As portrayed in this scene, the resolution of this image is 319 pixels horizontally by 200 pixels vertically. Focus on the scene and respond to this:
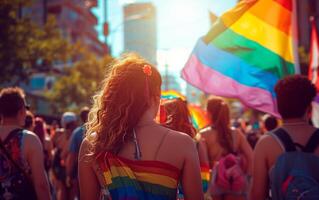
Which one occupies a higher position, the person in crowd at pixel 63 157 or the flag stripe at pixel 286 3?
the flag stripe at pixel 286 3

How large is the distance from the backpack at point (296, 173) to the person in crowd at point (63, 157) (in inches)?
234

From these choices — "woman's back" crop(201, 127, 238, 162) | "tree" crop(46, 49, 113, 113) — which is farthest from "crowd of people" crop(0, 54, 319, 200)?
"tree" crop(46, 49, 113, 113)

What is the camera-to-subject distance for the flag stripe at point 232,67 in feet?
19.5

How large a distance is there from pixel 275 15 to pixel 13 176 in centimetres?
370

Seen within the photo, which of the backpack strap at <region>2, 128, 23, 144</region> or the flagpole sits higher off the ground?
the flagpole

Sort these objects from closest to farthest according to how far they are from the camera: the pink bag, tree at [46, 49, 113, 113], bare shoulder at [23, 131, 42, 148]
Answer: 1. bare shoulder at [23, 131, 42, 148]
2. the pink bag
3. tree at [46, 49, 113, 113]

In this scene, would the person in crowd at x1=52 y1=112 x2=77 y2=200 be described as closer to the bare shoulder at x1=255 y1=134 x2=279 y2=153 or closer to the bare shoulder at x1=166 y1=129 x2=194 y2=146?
the bare shoulder at x1=255 y1=134 x2=279 y2=153

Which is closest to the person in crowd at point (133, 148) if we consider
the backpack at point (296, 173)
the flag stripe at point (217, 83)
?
the backpack at point (296, 173)

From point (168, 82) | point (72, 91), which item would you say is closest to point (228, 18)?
point (72, 91)

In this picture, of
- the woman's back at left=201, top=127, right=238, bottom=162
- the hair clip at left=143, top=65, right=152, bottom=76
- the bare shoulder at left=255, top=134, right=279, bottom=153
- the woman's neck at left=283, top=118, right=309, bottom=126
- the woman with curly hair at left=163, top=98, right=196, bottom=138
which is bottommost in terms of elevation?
the woman's back at left=201, top=127, right=238, bottom=162

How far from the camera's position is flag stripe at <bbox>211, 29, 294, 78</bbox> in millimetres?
5898

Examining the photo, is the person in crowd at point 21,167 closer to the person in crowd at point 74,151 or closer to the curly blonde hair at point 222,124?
the curly blonde hair at point 222,124

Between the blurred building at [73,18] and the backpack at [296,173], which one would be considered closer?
the backpack at [296,173]

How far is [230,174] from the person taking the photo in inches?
221
